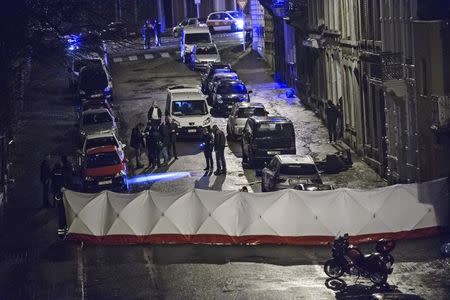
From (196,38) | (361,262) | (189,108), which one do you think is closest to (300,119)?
(189,108)

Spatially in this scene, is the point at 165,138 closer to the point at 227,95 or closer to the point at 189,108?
the point at 189,108

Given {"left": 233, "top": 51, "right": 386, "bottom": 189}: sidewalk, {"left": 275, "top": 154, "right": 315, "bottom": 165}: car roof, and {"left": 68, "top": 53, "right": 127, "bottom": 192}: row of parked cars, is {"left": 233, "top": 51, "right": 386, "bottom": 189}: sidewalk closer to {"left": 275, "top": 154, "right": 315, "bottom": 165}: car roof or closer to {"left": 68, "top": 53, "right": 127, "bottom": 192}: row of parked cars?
{"left": 275, "top": 154, "right": 315, "bottom": 165}: car roof

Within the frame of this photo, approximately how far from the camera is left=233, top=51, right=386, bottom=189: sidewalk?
37.4 m

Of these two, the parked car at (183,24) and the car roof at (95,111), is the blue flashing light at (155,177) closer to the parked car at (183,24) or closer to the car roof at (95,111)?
A: the car roof at (95,111)

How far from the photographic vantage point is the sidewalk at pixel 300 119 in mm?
37372

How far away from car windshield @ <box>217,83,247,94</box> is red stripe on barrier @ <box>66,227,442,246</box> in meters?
23.2

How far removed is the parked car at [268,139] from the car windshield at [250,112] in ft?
16.0

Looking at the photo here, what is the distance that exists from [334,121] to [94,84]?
14.6 metres

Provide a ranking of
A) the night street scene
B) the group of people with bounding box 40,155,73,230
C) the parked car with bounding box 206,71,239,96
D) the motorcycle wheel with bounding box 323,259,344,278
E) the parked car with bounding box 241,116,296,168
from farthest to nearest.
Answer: the parked car with bounding box 206,71,239,96
the parked car with bounding box 241,116,296,168
the group of people with bounding box 40,155,73,230
the night street scene
the motorcycle wheel with bounding box 323,259,344,278

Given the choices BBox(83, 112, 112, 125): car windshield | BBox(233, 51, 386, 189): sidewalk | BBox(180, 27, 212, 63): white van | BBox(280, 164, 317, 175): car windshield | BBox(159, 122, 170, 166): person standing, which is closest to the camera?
BBox(280, 164, 317, 175): car windshield

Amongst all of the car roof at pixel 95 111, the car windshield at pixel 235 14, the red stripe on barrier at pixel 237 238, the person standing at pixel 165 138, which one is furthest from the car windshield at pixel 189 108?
the car windshield at pixel 235 14

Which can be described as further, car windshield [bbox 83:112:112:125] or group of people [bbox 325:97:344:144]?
car windshield [bbox 83:112:112:125]

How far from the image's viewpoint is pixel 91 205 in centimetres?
2855

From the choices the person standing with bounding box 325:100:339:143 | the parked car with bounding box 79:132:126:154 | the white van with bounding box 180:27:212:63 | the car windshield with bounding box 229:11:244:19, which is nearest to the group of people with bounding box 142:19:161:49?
the white van with bounding box 180:27:212:63
